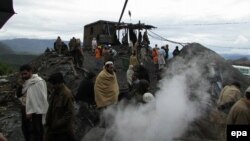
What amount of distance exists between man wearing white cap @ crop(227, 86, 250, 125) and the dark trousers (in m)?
3.07

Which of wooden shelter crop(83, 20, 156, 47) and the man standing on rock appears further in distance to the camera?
wooden shelter crop(83, 20, 156, 47)

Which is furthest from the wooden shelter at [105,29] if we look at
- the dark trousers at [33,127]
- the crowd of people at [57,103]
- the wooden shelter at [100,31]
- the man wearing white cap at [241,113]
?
the man wearing white cap at [241,113]

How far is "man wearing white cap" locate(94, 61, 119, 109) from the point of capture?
33.1ft

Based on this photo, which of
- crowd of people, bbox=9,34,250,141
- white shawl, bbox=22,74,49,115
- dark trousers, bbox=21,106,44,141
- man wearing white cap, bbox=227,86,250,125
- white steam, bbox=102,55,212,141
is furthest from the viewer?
dark trousers, bbox=21,106,44,141

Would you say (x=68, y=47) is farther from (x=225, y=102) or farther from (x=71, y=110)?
(x=71, y=110)

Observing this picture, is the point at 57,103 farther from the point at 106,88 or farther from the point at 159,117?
the point at 106,88

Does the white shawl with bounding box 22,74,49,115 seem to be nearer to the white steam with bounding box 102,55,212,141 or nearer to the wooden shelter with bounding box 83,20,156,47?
the white steam with bounding box 102,55,212,141

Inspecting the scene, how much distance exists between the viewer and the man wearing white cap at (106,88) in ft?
33.1

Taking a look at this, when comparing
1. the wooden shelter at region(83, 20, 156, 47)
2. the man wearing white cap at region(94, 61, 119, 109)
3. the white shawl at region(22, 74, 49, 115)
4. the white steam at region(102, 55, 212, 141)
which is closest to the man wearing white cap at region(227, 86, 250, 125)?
the white steam at region(102, 55, 212, 141)

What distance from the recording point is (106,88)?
33.5 feet

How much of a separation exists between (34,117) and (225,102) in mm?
3777

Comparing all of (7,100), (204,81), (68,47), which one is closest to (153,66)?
(68,47)

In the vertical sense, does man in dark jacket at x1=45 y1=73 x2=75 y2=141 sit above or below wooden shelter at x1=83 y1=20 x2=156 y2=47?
below

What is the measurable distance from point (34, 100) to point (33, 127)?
0.46m
